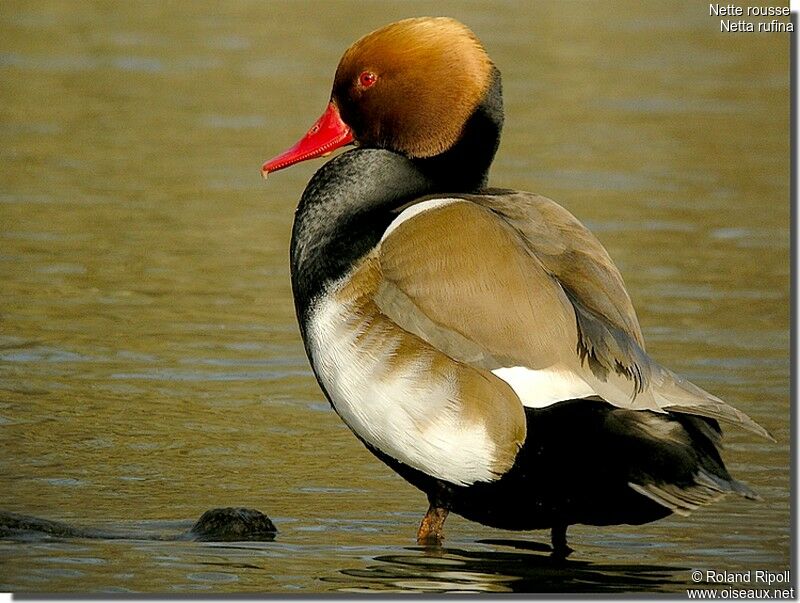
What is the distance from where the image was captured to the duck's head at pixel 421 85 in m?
5.14

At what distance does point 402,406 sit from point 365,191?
30.0 inches

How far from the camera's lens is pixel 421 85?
203 inches

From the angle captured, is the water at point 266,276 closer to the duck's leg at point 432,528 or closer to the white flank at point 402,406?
the duck's leg at point 432,528

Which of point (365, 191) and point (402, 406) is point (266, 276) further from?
point (402, 406)

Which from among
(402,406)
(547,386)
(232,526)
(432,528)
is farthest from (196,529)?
(547,386)

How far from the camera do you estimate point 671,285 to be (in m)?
8.52

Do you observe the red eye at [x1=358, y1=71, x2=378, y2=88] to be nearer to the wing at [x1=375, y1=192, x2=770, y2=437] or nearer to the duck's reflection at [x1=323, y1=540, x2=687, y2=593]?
the wing at [x1=375, y1=192, x2=770, y2=437]

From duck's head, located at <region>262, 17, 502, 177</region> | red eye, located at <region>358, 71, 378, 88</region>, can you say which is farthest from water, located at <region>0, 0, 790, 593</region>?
red eye, located at <region>358, 71, 378, 88</region>

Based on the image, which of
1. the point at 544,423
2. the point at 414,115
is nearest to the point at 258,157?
the point at 414,115

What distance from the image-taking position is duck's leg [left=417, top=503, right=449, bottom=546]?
197 inches

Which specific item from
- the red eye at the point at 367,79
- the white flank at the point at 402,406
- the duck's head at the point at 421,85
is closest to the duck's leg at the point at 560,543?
the white flank at the point at 402,406

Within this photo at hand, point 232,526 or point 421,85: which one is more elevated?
point 421,85

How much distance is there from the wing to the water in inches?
22.7

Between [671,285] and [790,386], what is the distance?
1751mm
